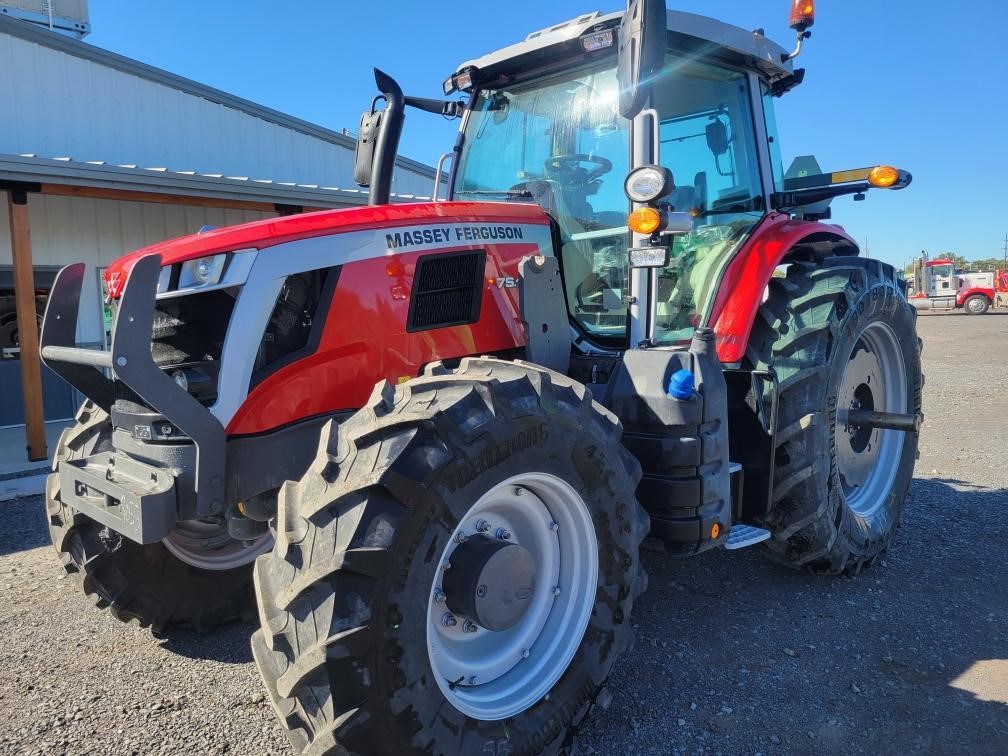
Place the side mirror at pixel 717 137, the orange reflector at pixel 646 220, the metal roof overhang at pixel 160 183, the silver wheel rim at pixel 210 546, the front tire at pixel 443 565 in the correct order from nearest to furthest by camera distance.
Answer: the front tire at pixel 443 565 → the orange reflector at pixel 646 220 → the silver wheel rim at pixel 210 546 → the side mirror at pixel 717 137 → the metal roof overhang at pixel 160 183

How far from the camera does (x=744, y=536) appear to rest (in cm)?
314

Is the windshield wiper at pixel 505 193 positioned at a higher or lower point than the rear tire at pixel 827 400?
higher

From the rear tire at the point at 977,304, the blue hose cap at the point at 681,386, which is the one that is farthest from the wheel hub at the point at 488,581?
the rear tire at the point at 977,304

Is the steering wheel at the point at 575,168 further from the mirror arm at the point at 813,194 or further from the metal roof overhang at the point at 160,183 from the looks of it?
the metal roof overhang at the point at 160,183

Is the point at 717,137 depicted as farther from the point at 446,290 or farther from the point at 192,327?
the point at 192,327

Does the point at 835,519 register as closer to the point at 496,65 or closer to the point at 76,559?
the point at 496,65

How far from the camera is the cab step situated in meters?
3.05

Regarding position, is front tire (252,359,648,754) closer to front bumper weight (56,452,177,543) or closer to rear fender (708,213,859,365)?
front bumper weight (56,452,177,543)

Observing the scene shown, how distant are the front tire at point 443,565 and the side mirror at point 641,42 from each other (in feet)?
3.56

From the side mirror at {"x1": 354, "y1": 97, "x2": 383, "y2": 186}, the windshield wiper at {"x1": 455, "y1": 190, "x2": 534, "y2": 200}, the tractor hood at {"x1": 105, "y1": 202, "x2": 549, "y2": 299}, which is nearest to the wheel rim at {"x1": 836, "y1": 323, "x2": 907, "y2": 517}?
the windshield wiper at {"x1": 455, "y1": 190, "x2": 534, "y2": 200}

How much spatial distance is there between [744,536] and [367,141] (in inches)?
97.6

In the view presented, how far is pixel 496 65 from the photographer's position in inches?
141

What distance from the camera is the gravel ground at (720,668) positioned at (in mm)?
2568

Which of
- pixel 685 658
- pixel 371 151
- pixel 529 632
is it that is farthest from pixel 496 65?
pixel 685 658
